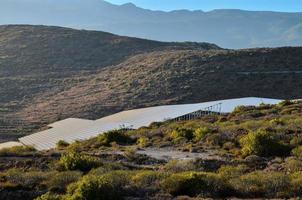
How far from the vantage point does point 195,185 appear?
37.6 feet

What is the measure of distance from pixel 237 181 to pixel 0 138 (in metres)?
31.7

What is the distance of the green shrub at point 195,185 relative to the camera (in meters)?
11.3

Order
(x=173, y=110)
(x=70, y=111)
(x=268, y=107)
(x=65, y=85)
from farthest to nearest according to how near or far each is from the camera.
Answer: (x=65, y=85)
(x=70, y=111)
(x=173, y=110)
(x=268, y=107)

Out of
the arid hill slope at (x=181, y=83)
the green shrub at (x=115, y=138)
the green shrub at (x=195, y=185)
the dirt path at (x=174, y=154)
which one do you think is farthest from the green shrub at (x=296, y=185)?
the arid hill slope at (x=181, y=83)

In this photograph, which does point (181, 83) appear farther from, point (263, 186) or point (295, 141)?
point (263, 186)

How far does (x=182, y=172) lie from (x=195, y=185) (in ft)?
6.02

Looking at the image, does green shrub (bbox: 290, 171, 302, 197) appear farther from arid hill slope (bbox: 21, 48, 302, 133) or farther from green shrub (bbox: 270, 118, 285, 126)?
arid hill slope (bbox: 21, 48, 302, 133)

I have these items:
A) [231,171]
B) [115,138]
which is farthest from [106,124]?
[231,171]

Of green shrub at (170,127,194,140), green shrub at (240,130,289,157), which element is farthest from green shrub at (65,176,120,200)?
green shrub at (170,127,194,140)

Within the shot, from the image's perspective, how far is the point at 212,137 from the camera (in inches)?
800

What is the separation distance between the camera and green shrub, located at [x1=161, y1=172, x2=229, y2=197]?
37.0ft

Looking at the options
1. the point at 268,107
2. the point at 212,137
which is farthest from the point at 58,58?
the point at 212,137

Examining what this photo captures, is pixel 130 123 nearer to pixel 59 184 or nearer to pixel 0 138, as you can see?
pixel 0 138

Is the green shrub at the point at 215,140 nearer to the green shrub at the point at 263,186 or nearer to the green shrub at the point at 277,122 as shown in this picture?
the green shrub at the point at 277,122
